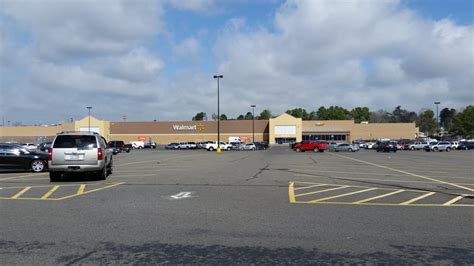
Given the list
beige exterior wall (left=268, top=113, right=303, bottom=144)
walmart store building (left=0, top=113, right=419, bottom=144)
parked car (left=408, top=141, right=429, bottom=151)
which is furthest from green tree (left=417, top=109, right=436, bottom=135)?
parked car (left=408, top=141, right=429, bottom=151)

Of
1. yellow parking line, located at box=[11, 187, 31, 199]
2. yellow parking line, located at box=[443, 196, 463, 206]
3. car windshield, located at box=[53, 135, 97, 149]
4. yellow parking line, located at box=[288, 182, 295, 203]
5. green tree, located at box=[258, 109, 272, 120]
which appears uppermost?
green tree, located at box=[258, 109, 272, 120]

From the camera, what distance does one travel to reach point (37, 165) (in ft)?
67.8

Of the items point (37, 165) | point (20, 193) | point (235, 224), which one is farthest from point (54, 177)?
point (235, 224)

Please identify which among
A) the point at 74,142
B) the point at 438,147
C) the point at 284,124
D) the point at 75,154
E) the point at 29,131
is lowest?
the point at 438,147

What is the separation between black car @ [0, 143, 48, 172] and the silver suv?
485 centimetres

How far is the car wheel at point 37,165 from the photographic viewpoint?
67.7 ft

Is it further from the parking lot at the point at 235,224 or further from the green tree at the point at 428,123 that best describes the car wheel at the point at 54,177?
the green tree at the point at 428,123

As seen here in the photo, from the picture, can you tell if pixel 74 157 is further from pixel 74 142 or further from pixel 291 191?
pixel 291 191

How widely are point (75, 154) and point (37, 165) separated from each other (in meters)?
5.90

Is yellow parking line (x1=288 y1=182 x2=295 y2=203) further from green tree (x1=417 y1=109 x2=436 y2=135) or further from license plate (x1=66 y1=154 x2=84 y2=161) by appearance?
green tree (x1=417 y1=109 x2=436 y2=135)

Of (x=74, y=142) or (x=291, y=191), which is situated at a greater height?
(x=74, y=142)

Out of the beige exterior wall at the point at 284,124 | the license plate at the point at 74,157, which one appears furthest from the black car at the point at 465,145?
the license plate at the point at 74,157

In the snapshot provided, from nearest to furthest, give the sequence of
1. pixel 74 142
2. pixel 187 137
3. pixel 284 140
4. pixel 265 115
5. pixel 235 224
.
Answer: pixel 235 224
pixel 74 142
pixel 284 140
pixel 187 137
pixel 265 115

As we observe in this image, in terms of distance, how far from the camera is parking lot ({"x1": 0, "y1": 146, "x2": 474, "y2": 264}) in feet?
20.9
